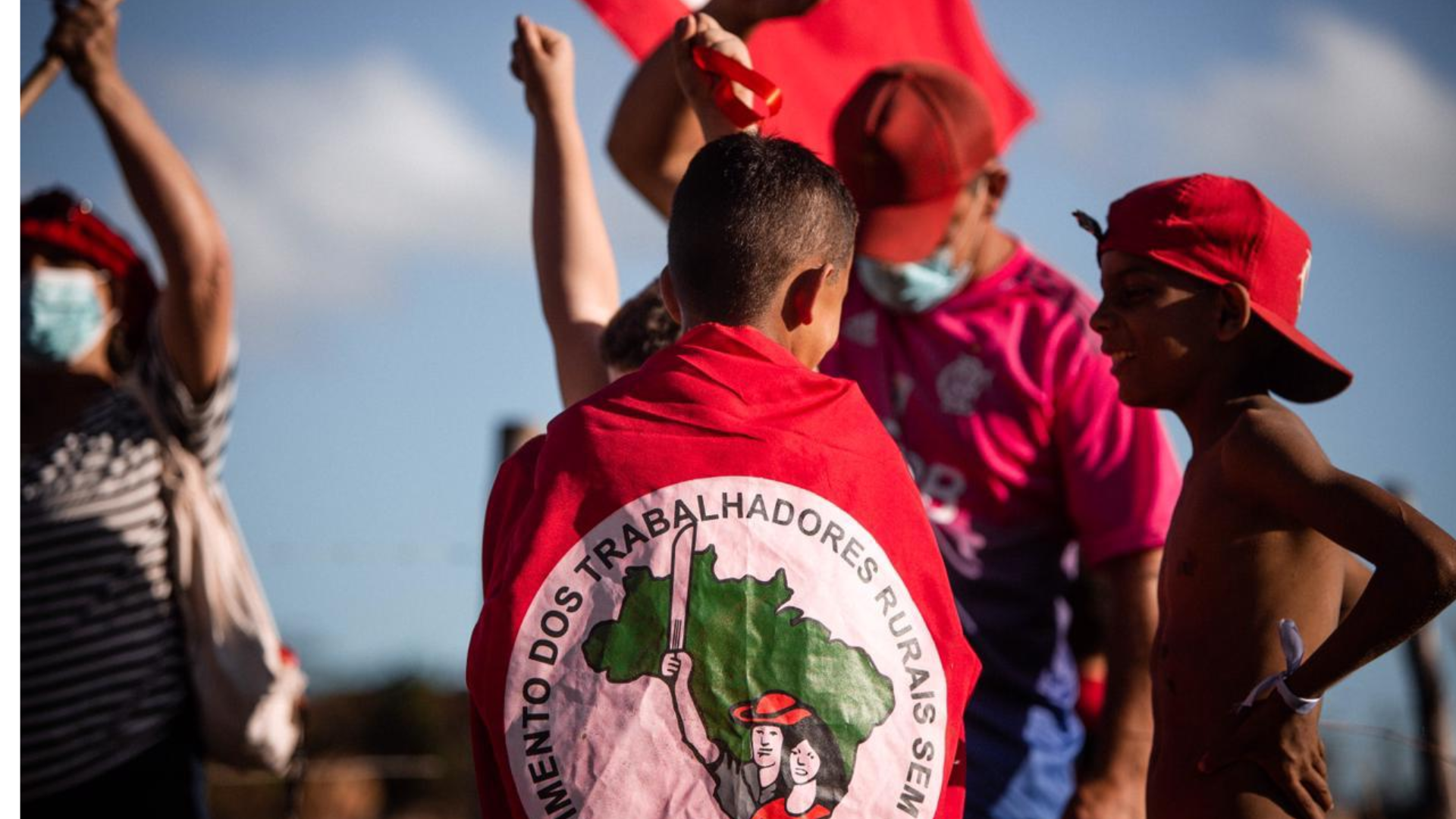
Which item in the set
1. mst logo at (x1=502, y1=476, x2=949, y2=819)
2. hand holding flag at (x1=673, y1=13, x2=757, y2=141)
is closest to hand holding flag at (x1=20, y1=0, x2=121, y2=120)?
hand holding flag at (x1=673, y1=13, x2=757, y2=141)

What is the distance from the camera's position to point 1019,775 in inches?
126

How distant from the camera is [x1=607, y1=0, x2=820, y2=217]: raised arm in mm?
2850

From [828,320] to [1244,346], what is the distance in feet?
2.94

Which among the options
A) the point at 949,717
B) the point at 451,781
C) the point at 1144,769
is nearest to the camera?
the point at 949,717

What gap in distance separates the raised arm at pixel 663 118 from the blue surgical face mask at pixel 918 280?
62 centimetres

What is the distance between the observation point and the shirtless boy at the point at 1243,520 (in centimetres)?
209

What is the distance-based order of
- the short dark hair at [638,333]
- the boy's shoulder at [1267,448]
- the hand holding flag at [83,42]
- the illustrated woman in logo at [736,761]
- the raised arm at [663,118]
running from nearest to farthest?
the illustrated woman in logo at [736,761]
the boy's shoulder at [1267,448]
the short dark hair at [638,333]
the raised arm at [663,118]
the hand holding flag at [83,42]

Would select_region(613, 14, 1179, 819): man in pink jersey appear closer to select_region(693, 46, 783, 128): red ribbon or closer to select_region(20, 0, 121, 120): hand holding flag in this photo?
select_region(693, 46, 783, 128): red ribbon

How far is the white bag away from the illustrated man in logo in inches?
75.8

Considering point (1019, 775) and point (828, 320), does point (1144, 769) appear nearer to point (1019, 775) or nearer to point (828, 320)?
point (1019, 775)

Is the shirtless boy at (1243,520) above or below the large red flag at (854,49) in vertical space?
below

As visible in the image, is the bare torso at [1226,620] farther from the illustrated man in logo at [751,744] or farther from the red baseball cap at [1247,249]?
the illustrated man in logo at [751,744]

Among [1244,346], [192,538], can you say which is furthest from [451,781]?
[1244,346]

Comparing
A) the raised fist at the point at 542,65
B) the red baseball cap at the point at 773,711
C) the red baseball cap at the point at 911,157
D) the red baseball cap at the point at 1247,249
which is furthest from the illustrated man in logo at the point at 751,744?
the red baseball cap at the point at 911,157
